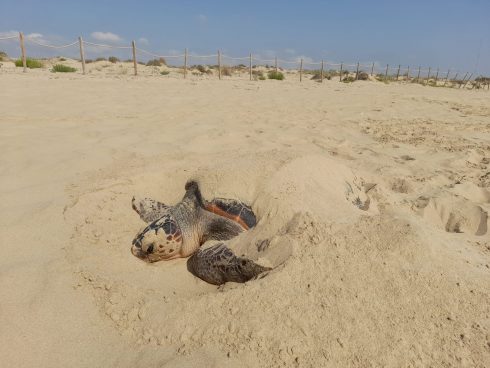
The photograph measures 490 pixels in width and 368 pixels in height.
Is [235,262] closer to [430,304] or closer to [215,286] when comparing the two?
[215,286]

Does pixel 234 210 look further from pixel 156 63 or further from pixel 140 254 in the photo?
pixel 156 63

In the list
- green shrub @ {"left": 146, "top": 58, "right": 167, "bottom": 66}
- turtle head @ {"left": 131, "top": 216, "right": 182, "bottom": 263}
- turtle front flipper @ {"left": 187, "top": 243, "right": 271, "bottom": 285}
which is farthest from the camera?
green shrub @ {"left": 146, "top": 58, "right": 167, "bottom": 66}

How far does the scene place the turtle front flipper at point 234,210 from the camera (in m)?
2.31

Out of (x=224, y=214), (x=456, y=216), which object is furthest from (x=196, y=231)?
(x=456, y=216)

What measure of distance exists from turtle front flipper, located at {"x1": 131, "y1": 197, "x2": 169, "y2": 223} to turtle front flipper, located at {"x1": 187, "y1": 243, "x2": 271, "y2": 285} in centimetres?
62

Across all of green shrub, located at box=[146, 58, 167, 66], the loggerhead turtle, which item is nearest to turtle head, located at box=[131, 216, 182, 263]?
the loggerhead turtle

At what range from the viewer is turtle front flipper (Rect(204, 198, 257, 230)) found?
7.57 ft

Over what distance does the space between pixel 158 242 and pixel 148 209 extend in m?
0.47

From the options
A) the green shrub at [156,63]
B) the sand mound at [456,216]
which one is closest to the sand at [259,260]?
the sand mound at [456,216]

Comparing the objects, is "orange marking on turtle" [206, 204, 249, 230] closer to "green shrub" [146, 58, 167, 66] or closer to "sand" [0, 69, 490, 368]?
"sand" [0, 69, 490, 368]

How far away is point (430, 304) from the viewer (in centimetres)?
147

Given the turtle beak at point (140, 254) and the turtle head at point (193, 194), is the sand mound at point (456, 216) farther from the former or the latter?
the turtle beak at point (140, 254)

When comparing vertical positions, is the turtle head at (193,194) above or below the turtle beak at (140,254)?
above

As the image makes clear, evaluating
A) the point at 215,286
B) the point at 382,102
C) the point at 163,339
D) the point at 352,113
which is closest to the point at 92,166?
the point at 215,286
